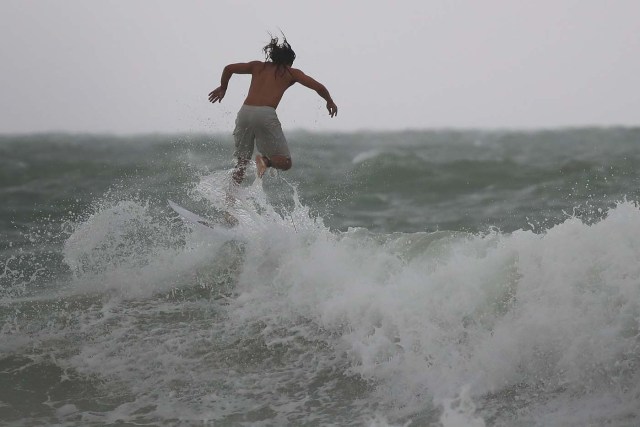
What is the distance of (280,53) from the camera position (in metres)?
7.35

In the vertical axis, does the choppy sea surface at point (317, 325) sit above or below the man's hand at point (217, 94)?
below

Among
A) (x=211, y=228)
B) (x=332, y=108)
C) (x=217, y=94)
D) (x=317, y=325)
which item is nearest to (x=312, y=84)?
(x=332, y=108)

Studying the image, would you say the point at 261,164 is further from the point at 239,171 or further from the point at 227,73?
the point at 227,73

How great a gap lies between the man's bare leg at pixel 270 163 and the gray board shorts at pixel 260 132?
0.05 metres

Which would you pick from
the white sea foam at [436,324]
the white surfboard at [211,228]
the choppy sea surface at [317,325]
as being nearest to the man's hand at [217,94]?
the choppy sea surface at [317,325]

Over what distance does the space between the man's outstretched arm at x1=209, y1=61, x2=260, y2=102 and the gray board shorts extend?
0.28m

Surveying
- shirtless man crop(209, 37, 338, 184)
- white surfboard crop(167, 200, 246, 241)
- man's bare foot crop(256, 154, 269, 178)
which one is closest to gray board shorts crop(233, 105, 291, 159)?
shirtless man crop(209, 37, 338, 184)

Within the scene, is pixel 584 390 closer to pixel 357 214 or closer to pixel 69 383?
pixel 69 383

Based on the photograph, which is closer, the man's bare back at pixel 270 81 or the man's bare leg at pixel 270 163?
the man's bare back at pixel 270 81

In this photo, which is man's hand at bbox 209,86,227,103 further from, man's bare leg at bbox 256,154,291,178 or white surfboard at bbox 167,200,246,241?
white surfboard at bbox 167,200,246,241

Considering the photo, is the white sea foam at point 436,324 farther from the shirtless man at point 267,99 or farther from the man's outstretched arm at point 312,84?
the man's outstretched arm at point 312,84

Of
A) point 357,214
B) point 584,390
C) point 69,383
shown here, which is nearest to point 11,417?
point 69,383

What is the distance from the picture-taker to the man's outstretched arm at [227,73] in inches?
295

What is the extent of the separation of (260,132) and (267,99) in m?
0.33
